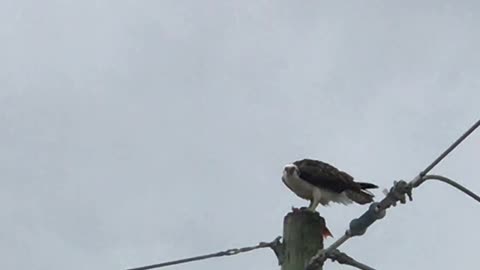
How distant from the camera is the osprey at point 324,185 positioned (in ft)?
28.4

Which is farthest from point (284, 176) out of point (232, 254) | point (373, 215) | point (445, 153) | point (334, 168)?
point (445, 153)

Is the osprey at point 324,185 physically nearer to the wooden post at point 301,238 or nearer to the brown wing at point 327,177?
the brown wing at point 327,177

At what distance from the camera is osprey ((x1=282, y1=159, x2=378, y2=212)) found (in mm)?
8648

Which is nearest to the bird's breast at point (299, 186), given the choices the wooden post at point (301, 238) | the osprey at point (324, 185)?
the osprey at point (324, 185)

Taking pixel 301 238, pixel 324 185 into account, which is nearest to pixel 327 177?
pixel 324 185

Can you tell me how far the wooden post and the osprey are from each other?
1.16 m

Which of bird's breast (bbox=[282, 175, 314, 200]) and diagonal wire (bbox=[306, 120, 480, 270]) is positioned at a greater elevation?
bird's breast (bbox=[282, 175, 314, 200])

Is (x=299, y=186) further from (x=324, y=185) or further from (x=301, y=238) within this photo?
(x=301, y=238)

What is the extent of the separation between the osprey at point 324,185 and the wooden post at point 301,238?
1159mm

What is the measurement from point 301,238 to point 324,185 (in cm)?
152

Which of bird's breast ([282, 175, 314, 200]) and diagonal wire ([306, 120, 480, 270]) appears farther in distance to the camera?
bird's breast ([282, 175, 314, 200])

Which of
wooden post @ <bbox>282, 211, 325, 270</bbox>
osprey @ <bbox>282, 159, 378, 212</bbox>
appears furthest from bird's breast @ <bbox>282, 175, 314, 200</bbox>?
wooden post @ <bbox>282, 211, 325, 270</bbox>

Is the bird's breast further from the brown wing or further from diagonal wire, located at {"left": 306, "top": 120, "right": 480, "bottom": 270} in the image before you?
diagonal wire, located at {"left": 306, "top": 120, "right": 480, "bottom": 270}

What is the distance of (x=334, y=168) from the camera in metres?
8.80
